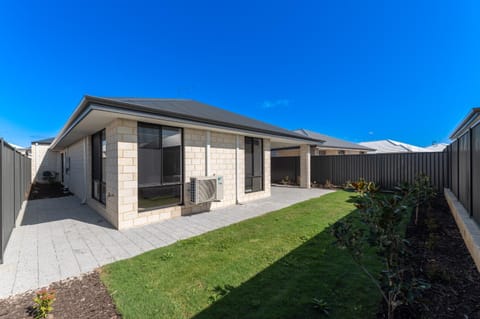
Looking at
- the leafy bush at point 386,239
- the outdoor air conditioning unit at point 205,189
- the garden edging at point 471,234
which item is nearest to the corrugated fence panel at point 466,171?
the garden edging at point 471,234

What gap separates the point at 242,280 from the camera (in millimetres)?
2689

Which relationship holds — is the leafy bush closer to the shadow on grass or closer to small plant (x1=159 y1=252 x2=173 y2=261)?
the shadow on grass

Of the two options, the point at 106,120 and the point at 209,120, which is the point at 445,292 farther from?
the point at 106,120

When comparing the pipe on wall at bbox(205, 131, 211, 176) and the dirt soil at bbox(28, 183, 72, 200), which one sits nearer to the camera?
the pipe on wall at bbox(205, 131, 211, 176)

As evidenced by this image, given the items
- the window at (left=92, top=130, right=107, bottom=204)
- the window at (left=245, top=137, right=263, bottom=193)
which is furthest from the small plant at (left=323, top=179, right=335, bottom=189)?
the window at (left=92, top=130, right=107, bottom=204)

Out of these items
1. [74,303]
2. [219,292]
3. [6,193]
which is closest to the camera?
[74,303]

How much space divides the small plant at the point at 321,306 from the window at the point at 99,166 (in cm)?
626

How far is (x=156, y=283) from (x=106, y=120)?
424 centimetres

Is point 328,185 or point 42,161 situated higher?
point 42,161

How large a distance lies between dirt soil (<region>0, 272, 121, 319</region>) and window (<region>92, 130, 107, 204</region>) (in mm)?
4028

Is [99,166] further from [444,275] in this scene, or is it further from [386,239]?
[444,275]

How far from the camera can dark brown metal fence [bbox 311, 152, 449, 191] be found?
8.93m

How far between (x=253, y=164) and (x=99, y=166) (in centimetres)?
561

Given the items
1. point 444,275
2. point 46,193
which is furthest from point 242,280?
point 46,193
